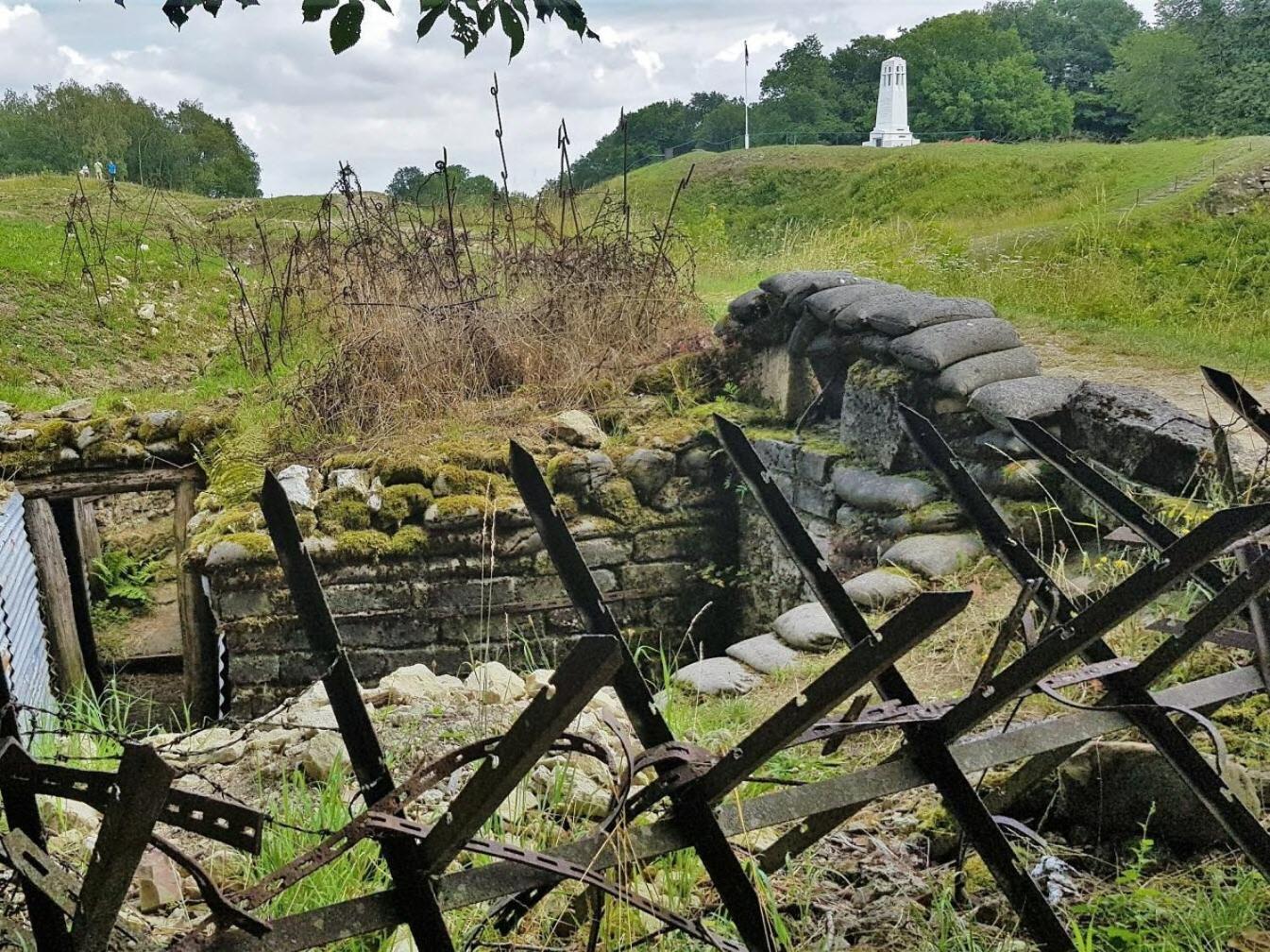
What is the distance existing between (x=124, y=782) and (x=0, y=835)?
0.33m

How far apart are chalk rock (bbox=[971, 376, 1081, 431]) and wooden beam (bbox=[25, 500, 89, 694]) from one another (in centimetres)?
623

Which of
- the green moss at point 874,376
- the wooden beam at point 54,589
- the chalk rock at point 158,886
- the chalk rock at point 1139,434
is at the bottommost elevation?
the wooden beam at point 54,589

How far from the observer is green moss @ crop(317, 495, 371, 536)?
19.0 ft

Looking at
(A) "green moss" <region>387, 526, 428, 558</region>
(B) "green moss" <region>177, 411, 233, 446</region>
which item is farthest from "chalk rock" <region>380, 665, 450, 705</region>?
(B) "green moss" <region>177, 411, 233, 446</region>

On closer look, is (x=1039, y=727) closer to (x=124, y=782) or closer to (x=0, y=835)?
(x=124, y=782)

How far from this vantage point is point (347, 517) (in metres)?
5.80

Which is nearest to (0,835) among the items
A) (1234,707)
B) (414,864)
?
(414,864)

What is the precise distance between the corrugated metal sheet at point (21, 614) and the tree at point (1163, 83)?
41.6 ft

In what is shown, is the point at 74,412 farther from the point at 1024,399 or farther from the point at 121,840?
the point at 121,840

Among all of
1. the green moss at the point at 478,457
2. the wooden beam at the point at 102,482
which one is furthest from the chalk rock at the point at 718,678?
the wooden beam at the point at 102,482

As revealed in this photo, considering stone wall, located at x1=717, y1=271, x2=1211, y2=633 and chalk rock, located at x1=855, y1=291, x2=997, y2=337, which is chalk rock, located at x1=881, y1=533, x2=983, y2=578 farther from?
chalk rock, located at x1=855, y1=291, x2=997, y2=337

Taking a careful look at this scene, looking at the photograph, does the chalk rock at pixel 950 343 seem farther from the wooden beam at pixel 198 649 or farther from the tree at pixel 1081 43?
the tree at pixel 1081 43

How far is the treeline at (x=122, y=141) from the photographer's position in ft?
46.2

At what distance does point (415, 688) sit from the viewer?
3.93 meters
